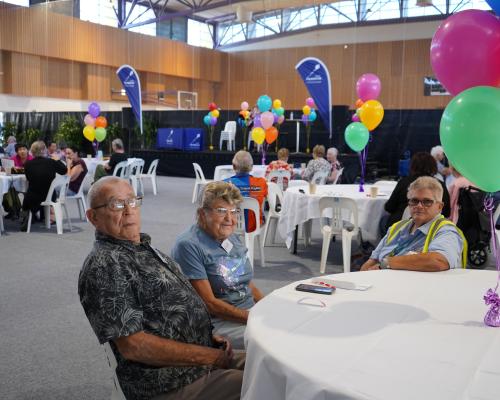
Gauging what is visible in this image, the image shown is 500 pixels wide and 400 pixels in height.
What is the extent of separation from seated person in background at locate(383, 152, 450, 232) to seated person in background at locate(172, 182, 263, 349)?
250cm

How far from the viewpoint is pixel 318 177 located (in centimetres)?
762

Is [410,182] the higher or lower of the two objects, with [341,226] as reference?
higher

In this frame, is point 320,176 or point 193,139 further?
point 193,139

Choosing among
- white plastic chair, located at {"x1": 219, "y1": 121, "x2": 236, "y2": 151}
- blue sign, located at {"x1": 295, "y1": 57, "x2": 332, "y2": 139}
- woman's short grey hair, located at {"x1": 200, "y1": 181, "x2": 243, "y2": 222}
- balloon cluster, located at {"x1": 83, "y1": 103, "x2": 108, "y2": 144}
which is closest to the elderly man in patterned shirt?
woman's short grey hair, located at {"x1": 200, "y1": 181, "x2": 243, "y2": 222}

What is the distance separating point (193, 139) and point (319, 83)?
13.9 feet

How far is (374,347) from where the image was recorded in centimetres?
140

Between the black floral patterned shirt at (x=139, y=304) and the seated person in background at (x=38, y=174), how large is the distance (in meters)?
5.16

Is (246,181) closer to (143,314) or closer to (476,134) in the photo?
(143,314)

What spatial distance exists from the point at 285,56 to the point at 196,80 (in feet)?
13.9

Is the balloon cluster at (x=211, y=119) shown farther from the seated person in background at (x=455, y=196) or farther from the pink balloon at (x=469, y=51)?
the pink balloon at (x=469, y=51)

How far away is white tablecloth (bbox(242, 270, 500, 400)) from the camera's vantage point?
3.90 ft

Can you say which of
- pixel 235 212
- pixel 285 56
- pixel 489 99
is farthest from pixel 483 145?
pixel 285 56

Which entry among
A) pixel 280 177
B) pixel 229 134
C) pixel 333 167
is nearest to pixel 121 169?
pixel 280 177

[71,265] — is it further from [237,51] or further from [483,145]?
[237,51]
